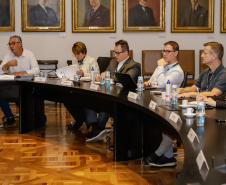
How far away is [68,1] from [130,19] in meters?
1.49

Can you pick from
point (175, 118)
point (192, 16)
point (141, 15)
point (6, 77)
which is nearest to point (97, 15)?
point (141, 15)

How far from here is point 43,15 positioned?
991 cm

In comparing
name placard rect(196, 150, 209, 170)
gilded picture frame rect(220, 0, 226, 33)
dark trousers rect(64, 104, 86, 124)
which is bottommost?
dark trousers rect(64, 104, 86, 124)

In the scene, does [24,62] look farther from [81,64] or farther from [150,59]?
[150,59]

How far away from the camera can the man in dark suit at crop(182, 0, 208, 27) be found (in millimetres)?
10086

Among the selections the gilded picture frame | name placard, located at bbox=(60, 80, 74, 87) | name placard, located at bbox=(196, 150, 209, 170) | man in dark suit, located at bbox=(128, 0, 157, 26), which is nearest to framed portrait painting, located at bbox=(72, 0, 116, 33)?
man in dark suit, located at bbox=(128, 0, 157, 26)

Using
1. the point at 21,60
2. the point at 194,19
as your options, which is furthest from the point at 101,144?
the point at 194,19

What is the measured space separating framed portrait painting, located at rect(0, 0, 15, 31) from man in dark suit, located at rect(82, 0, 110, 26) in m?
1.65

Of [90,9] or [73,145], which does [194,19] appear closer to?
[90,9]

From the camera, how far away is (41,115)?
708cm

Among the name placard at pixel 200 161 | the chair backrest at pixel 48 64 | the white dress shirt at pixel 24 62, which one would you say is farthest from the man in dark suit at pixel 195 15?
the name placard at pixel 200 161

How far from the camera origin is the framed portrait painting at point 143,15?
10.0m

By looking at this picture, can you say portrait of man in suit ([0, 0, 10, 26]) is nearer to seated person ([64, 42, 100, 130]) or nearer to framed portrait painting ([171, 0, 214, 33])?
seated person ([64, 42, 100, 130])

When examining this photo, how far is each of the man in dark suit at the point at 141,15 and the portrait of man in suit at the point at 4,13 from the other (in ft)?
9.21
